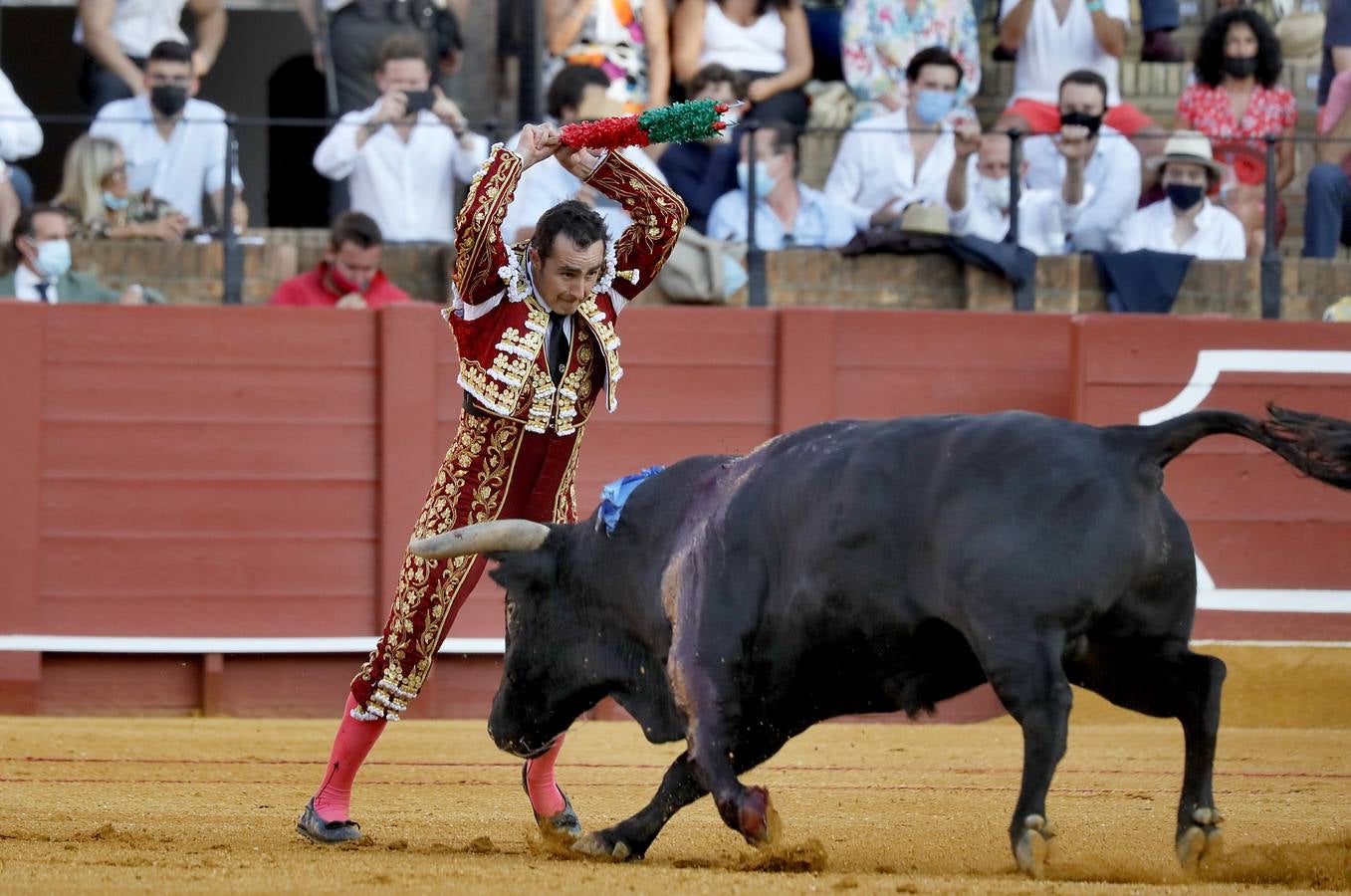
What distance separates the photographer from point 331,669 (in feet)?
24.7

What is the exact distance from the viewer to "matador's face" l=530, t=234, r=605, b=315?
13.3 feet

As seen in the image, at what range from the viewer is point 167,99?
7.58 metres

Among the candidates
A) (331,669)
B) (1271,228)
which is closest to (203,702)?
(331,669)

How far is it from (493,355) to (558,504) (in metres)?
0.38

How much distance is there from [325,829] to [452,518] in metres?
0.67

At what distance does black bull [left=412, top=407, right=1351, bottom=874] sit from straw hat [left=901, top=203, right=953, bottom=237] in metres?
3.82

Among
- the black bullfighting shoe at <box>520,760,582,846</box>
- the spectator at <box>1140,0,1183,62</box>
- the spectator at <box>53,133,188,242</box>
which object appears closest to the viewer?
the black bullfighting shoe at <box>520,760,582,846</box>

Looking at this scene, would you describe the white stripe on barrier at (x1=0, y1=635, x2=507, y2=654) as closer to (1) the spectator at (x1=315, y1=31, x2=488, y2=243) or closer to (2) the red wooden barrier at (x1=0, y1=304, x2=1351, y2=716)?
(2) the red wooden barrier at (x1=0, y1=304, x2=1351, y2=716)

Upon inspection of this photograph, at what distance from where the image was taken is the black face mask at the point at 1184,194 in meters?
7.80

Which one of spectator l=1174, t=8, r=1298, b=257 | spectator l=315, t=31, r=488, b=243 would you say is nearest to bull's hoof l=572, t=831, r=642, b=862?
spectator l=315, t=31, r=488, b=243

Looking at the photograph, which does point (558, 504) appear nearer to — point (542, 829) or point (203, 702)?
point (542, 829)

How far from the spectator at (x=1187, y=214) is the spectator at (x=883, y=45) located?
84 centimetres

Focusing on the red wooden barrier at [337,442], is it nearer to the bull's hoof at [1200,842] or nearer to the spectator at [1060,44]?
the spectator at [1060,44]

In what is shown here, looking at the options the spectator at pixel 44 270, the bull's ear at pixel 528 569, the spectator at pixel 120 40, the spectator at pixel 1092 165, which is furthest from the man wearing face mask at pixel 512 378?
the spectator at pixel 120 40
